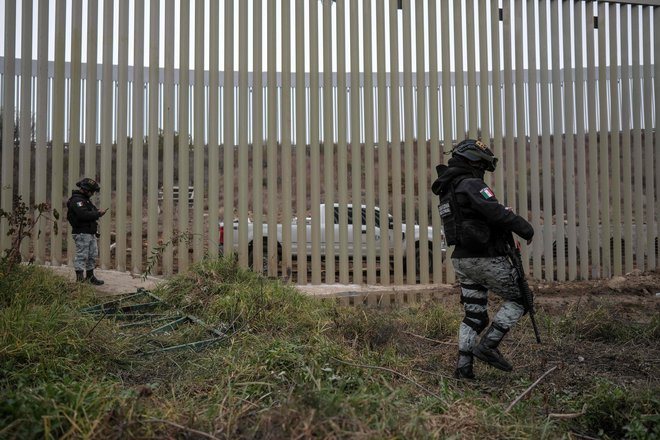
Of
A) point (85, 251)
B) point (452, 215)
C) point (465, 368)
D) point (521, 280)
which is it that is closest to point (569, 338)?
point (521, 280)

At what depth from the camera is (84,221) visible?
7.65 meters

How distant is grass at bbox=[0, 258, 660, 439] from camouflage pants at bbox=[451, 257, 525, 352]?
392 millimetres

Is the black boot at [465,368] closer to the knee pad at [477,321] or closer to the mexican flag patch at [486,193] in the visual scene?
the knee pad at [477,321]

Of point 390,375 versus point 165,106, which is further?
point 165,106

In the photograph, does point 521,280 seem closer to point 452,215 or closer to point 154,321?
point 452,215

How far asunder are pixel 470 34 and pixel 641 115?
315 centimetres

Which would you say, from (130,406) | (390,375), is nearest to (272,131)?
(390,375)

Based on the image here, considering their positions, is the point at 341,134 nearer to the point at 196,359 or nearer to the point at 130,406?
the point at 196,359

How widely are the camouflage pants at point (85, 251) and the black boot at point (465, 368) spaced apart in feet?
17.5

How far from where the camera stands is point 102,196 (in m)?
7.91

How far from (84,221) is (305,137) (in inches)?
125

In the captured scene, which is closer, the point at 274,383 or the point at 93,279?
the point at 274,383

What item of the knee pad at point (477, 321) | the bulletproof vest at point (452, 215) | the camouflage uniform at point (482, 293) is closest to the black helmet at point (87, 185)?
the bulletproof vest at point (452, 215)

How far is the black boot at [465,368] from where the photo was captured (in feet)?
13.9
